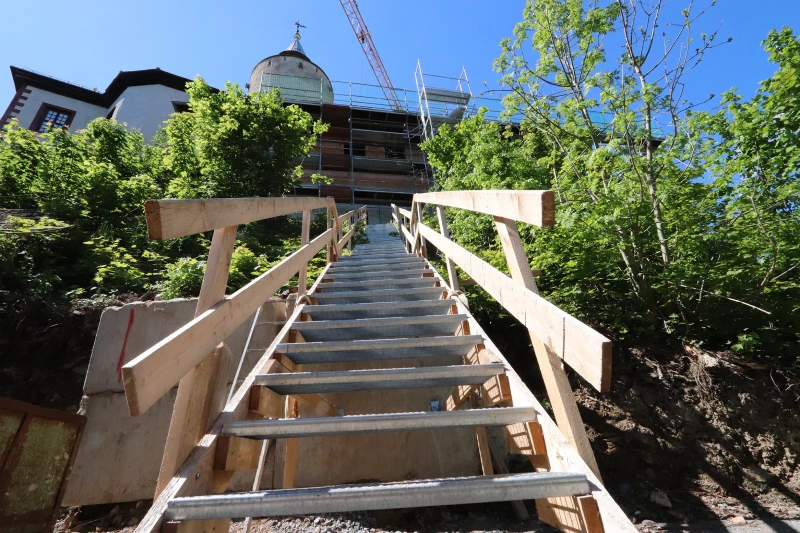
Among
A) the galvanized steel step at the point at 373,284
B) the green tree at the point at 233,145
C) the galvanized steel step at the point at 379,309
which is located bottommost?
the galvanized steel step at the point at 379,309

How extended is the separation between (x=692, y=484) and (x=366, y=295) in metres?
3.76

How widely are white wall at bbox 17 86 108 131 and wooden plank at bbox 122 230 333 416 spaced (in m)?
28.4

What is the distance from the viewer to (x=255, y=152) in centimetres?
943

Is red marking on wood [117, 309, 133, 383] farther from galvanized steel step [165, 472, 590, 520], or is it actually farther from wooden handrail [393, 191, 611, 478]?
wooden handrail [393, 191, 611, 478]

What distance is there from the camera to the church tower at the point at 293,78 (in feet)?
70.1

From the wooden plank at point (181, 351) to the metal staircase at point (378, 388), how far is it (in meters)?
0.35

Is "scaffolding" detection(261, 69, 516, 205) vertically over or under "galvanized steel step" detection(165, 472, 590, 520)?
over

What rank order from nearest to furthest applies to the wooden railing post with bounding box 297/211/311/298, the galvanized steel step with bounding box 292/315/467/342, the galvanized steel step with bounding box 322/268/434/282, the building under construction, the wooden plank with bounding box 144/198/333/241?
the wooden plank with bounding box 144/198/333/241, the galvanized steel step with bounding box 292/315/467/342, the wooden railing post with bounding box 297/211/311/298, the galvanized steel step with bounding box 322/268/434/282, the building under construction

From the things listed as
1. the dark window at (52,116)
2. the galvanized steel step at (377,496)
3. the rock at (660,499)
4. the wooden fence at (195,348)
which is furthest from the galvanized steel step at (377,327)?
the dark window at (52,116)

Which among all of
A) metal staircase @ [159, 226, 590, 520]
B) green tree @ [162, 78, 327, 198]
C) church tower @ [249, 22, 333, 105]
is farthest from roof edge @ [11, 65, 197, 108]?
metal staircase @ [159, 226, 590, 520]

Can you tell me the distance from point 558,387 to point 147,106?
90.2 feet

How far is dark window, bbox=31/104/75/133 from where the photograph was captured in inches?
813

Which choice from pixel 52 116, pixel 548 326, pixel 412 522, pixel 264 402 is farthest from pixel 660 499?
pixel 52 116

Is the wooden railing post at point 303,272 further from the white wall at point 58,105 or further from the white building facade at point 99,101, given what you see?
the white wall at point 58,105
